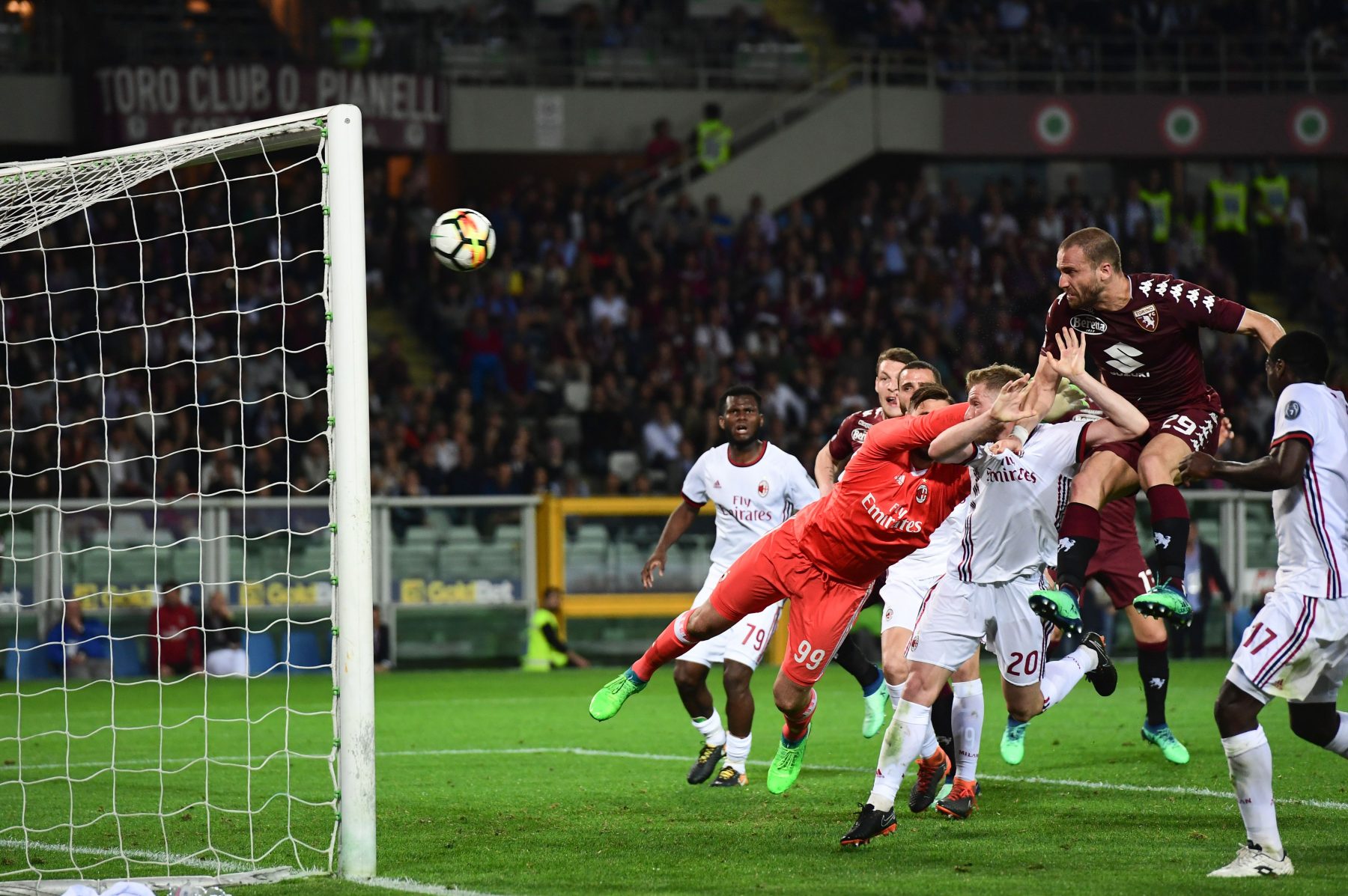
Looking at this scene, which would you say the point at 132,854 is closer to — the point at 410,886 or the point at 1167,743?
the point at 410,886

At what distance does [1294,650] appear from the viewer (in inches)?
255

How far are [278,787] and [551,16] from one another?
19.9 meters

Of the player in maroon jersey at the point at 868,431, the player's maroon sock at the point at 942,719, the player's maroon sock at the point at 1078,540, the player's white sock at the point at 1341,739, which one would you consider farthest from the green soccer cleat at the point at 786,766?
the player's white sock at the point at 1341,739

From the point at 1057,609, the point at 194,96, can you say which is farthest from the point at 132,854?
the point at 194,96

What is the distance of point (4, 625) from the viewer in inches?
728

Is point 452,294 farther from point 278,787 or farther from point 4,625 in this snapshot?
point 278,787

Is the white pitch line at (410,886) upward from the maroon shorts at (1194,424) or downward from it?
downward

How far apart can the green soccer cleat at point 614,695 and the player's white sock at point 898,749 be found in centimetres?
132

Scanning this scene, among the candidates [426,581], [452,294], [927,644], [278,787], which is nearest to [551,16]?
[452,294]

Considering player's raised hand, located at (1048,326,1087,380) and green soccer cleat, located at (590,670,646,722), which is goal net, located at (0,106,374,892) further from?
player's raised hand, located at (1048,326,1087,380)

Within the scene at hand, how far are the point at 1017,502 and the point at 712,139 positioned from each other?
19.4 m

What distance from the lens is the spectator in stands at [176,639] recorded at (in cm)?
1822

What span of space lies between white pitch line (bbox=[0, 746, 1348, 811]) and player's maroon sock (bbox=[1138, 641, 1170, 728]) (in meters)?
1.10

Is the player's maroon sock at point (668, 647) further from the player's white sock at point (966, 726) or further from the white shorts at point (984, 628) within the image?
the player's white sock at point (966, 726)
